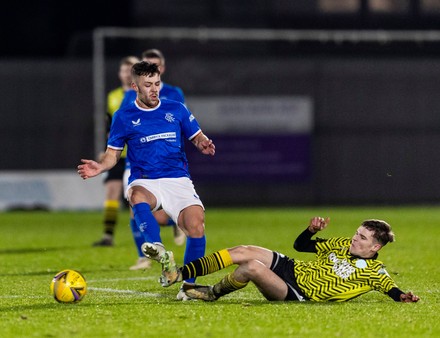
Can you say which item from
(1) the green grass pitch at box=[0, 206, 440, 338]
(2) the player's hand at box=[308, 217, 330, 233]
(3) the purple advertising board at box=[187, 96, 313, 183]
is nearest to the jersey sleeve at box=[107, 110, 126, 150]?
(1) the green grass pitch at box=[0, 206, 440, 338]

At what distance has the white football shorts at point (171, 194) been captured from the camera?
945 cm

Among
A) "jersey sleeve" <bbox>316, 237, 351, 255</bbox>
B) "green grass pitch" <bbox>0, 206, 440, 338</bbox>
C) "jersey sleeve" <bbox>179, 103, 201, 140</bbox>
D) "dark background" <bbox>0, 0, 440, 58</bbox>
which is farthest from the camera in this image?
"dark background" <bbox>0, 0, 440, 58</bbox>

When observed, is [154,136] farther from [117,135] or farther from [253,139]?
[253,139]

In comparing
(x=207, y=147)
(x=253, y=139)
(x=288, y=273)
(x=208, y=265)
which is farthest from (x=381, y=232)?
(x=253, y=139)

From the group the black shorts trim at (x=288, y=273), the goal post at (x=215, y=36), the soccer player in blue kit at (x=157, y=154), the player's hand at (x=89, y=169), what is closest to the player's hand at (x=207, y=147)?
the soccer player in blue kit at (x=157, y=154)

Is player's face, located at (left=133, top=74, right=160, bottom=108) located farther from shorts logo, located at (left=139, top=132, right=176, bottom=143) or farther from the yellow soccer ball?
the yellow soccer ball

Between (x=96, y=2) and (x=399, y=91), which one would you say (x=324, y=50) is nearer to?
(x=399, y=91)

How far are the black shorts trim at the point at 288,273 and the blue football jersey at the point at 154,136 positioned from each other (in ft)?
4.37

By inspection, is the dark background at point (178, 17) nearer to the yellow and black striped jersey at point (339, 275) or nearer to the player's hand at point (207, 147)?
the player's hand at point (207, 147)

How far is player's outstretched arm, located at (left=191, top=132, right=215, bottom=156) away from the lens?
948 centimetres

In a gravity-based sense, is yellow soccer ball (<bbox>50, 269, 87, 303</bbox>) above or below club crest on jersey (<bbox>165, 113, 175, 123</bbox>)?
below

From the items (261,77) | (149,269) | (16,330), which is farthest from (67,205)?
(16,330)

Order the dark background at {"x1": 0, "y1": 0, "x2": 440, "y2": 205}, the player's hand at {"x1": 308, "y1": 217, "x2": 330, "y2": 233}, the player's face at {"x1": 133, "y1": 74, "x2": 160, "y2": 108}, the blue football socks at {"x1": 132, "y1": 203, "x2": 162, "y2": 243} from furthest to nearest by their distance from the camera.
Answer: the dark background at {"x1": 0, "y1": 0, "x2": 440, "y2": 205}, the player's face at {"x1": 133, "y1": 74, "x2": 160, "y2": 108}, the blue football socks at {"x1": 132, "y1": 203, "x2": 162, "y2": 243}, the player's hand at {"x1": 308, "y1": 217, "x2": 330, "y2": 233}

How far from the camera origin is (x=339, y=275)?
Answer: 8672 mm
